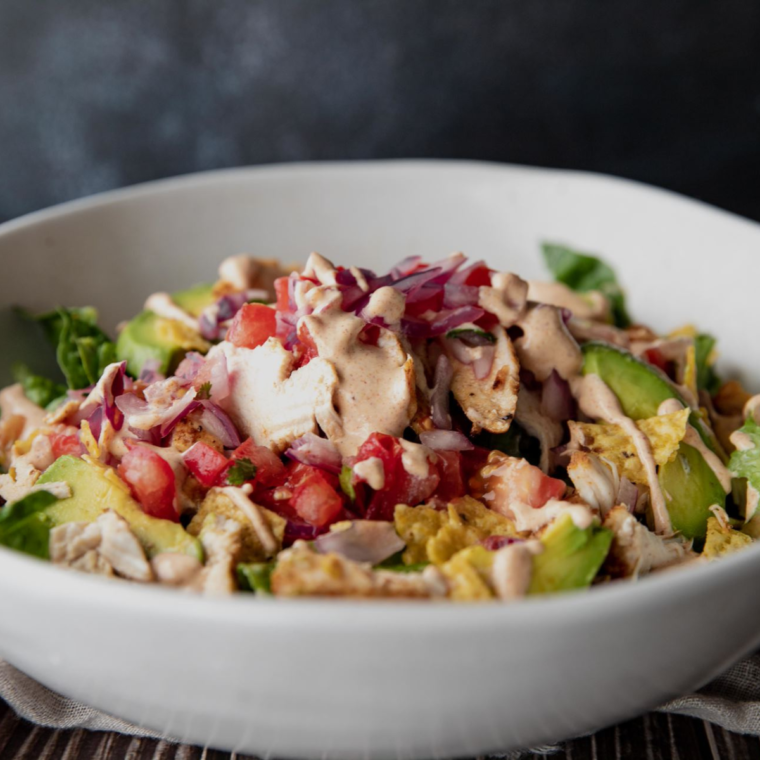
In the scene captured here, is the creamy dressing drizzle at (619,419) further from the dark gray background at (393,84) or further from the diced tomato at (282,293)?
the dark gray background at (393,84)

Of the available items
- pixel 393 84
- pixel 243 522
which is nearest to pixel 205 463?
pixel 243 522

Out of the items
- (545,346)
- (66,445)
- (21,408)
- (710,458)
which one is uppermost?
(545,346)

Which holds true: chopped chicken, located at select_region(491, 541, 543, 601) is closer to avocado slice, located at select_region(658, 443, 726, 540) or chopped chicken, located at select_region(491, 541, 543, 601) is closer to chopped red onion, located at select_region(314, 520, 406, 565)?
chopped red onion, located at select_region(314, 520, 406, 565)

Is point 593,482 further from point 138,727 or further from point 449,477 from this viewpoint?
point 138,727

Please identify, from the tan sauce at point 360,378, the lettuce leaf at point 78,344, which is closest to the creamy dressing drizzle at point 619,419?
the tan sauce at point 360,378

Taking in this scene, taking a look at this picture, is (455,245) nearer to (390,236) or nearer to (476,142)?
(390,236)

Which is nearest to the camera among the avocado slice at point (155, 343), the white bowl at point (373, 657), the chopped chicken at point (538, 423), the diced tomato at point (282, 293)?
the white bowl at point (373, 657)

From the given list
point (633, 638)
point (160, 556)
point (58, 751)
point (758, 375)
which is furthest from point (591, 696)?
point (758, 375)
